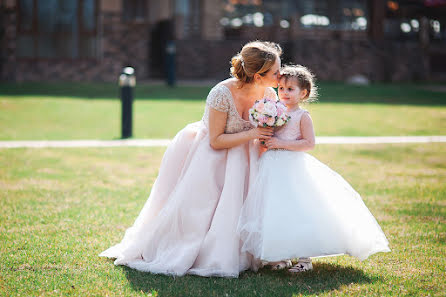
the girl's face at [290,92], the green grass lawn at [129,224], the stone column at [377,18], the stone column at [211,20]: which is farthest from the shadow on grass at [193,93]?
the girl's face at [290,92]

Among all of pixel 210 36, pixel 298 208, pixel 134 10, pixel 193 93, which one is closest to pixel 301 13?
pixel 210 36

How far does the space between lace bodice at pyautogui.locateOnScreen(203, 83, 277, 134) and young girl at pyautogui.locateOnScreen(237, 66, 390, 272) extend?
0.28 m

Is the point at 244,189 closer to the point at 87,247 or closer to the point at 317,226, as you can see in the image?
the point at 317,226

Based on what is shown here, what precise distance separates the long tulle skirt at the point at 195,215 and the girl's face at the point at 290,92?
437 millimetres

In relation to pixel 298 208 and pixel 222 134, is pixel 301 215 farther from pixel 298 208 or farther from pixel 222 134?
pixel 222 134

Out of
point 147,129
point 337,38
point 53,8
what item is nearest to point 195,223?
point 147,129

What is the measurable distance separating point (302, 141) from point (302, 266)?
93 cm

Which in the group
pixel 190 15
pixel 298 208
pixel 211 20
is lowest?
pixel 298 208

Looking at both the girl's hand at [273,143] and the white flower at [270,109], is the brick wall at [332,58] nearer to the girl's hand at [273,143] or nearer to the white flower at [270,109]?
the girl's hand at [273,143]

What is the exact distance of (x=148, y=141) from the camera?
445 inches

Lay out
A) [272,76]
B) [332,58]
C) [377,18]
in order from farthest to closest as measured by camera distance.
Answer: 1. [377,18]
2. [332,58]
3. [272,76]

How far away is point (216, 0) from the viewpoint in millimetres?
28078

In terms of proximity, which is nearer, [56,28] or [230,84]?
[230,84]

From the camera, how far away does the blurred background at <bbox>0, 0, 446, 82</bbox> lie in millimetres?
25859
